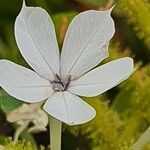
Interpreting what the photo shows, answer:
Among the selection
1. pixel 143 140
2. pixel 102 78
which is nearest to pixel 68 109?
pixel 102 78

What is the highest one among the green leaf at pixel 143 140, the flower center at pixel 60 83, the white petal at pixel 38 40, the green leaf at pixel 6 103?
the white petal at pixel 38 40

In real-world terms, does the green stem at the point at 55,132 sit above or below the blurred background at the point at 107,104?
A: above

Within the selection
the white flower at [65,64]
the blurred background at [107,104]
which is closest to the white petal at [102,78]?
the white flower at [65,64]

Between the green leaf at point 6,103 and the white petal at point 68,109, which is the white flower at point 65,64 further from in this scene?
the green leaf at point 6,103

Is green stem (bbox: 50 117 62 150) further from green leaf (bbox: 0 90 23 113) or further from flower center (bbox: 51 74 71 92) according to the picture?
green leaf (bbox: 0 90 23 113)

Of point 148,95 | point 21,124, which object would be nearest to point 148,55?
point 148,95

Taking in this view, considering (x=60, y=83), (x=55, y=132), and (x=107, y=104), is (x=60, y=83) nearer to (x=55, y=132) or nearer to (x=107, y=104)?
(x=55, y=132)

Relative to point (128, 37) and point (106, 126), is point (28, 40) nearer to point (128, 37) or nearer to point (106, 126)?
point (106, 126)
